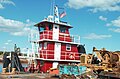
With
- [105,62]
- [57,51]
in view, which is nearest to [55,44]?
[57,51]

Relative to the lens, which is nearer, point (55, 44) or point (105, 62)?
point (105, 62)

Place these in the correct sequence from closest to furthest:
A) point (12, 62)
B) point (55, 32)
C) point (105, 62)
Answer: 1. point (105, 62)
2. point (12, 62)
3. point (55, 32)

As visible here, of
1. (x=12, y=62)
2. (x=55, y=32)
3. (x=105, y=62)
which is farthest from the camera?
(x=55, y=32)

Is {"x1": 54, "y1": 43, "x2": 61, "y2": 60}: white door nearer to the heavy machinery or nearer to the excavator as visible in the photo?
the excavator

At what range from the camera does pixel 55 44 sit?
92.5ft

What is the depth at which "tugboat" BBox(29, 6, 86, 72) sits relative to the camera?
91.1 ft

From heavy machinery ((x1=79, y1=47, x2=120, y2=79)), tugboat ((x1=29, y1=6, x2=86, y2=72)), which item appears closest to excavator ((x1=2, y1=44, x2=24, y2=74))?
tugboat ((x1=29, y1=6, x2=86, y2=72))

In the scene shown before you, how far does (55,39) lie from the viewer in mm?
28141

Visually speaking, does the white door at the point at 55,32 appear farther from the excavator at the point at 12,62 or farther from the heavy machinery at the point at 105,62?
the heavy machinery at the point at 105,62

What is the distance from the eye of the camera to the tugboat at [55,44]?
91.1 feet

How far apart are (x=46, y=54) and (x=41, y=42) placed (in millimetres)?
1884

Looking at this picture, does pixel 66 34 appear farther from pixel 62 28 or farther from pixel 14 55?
pixel 14 55

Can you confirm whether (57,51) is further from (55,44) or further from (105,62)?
(105,62)

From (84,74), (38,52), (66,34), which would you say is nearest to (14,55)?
(38,52)
